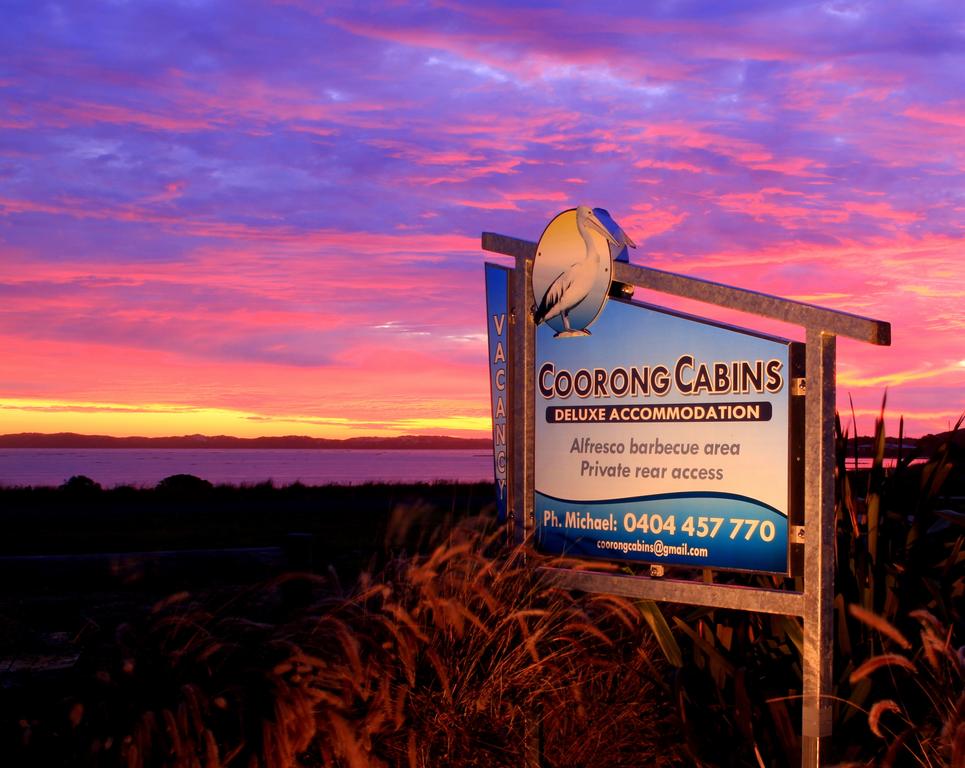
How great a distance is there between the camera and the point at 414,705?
5574 millimetres

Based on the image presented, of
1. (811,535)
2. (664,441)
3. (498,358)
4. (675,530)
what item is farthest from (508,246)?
(811,535)

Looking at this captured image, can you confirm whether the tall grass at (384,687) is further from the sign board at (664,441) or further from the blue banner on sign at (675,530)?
the sign board at (664,441)

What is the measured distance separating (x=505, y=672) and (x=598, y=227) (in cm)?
278

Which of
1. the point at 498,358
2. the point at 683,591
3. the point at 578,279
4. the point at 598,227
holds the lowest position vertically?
the point at 683,591

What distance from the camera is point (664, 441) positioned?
6.34m

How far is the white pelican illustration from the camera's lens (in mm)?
6895

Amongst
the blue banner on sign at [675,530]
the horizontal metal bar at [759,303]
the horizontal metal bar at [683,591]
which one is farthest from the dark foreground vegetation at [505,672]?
the horizontal metal bar at [759,303]

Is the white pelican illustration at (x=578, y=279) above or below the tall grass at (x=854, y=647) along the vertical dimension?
above

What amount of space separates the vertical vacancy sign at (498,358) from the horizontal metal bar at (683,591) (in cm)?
101

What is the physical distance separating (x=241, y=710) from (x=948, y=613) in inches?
158

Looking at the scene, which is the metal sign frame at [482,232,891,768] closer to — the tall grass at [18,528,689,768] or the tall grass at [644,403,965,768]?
the tall grass at [644,403,965,768]

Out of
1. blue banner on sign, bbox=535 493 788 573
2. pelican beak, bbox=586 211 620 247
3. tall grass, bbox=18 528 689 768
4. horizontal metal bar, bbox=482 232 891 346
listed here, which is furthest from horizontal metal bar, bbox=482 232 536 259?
tall grass, bbox=18 528 689 768

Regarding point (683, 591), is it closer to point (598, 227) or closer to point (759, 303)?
point (759, 303)

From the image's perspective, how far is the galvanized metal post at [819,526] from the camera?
18.7ft
